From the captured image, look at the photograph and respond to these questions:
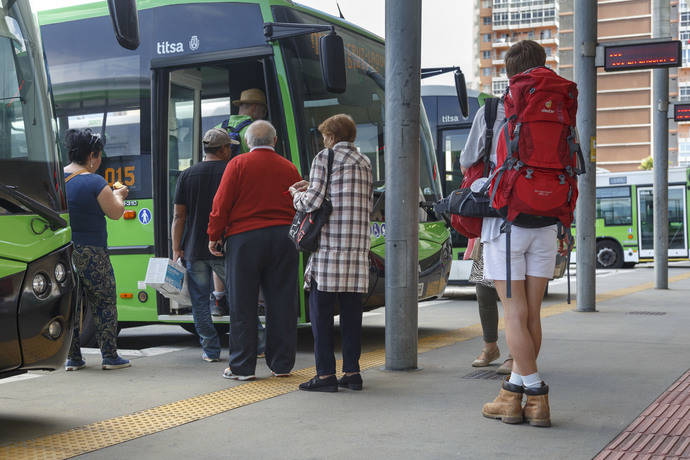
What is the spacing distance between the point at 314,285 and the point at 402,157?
130 cm

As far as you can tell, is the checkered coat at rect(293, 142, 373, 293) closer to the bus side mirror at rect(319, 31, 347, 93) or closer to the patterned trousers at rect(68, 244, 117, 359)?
the bus side mirror at rect(319, 31, 347, 93)

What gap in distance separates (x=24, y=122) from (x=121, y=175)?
3510mm

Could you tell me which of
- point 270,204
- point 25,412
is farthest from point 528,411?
point 25,412

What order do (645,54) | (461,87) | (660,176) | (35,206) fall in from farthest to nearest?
1. (660,176)
2. (645,54)
3. (461,87)
4. (35,206)

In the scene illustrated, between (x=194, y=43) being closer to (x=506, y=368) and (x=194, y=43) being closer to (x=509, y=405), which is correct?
(x=506, y=368)

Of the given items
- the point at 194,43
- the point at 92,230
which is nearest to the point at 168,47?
the point at 194,43

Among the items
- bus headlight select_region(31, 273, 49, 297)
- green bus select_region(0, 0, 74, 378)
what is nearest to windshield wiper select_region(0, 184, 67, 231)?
green bus select_region(0, 0, 74, 378)

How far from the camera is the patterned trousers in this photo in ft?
22.6

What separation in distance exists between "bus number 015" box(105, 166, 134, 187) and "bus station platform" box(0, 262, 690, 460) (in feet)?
5.26

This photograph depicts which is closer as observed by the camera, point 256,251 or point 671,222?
point 256,251

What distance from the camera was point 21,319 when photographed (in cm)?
423

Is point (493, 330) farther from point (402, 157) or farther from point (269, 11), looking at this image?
point (269, 11)

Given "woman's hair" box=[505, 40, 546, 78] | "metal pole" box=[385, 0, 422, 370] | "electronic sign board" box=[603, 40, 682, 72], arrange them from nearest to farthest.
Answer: "woman's hair" box=[505, 40, 546, 78] < "metal pole" box=[385, 0, 422, 370] < "electronic sign board" box=[603, 40, 682, 72]

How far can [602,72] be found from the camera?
→ 409 ft
